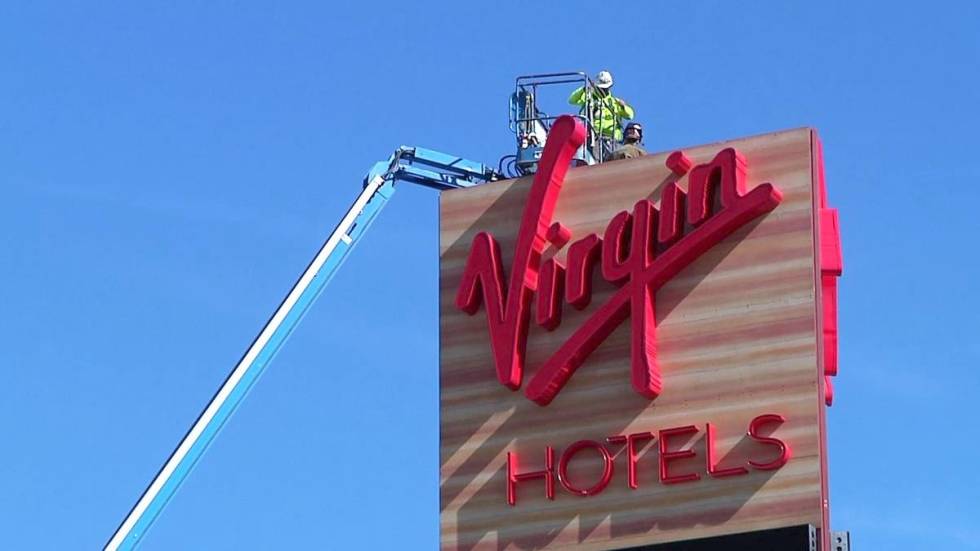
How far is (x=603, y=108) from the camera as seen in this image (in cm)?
4525

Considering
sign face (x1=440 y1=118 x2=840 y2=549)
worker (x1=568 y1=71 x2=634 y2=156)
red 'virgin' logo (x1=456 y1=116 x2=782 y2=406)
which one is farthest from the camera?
worker (x1=568 y1=71 x2=634 y2=156)

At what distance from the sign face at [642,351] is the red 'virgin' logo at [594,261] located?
0.03 m

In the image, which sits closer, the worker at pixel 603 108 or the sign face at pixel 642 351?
the sign face at pixel 642 351

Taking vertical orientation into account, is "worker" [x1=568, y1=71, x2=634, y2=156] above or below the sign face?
above

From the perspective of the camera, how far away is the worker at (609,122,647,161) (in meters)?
42.9

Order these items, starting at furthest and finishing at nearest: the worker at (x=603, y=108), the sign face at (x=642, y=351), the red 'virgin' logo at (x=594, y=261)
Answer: the worker at (x=603, y=108), the red 'virgin' logo at (x=594, y=261), the sign face at (x=642, y=351)

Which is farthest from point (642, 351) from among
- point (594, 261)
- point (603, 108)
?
point (603, 108)

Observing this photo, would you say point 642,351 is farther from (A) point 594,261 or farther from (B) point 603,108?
(B) point 603,108

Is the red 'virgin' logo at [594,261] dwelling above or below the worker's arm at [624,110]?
below

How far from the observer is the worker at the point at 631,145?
42.9 meters

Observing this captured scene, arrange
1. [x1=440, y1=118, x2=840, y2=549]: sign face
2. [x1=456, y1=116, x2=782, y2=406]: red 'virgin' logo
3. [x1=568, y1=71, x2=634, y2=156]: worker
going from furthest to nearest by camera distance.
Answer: [x1=568, y1=71, x2=634, y2=156]: worker, [x1=456, y1=116, x2=782, y2=406]: red 'virgin' logo, [x1=440, y1=118, x2=840, y2=549]: sign face

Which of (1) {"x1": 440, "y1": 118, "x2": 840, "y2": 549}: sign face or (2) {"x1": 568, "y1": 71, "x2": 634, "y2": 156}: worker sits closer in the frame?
(1) {"x1": 440, "y1": 118, "x2": 840, "y2": 549}: sign face

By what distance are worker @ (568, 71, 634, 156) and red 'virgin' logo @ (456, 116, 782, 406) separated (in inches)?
138

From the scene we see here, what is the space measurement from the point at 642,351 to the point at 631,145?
558 cm
